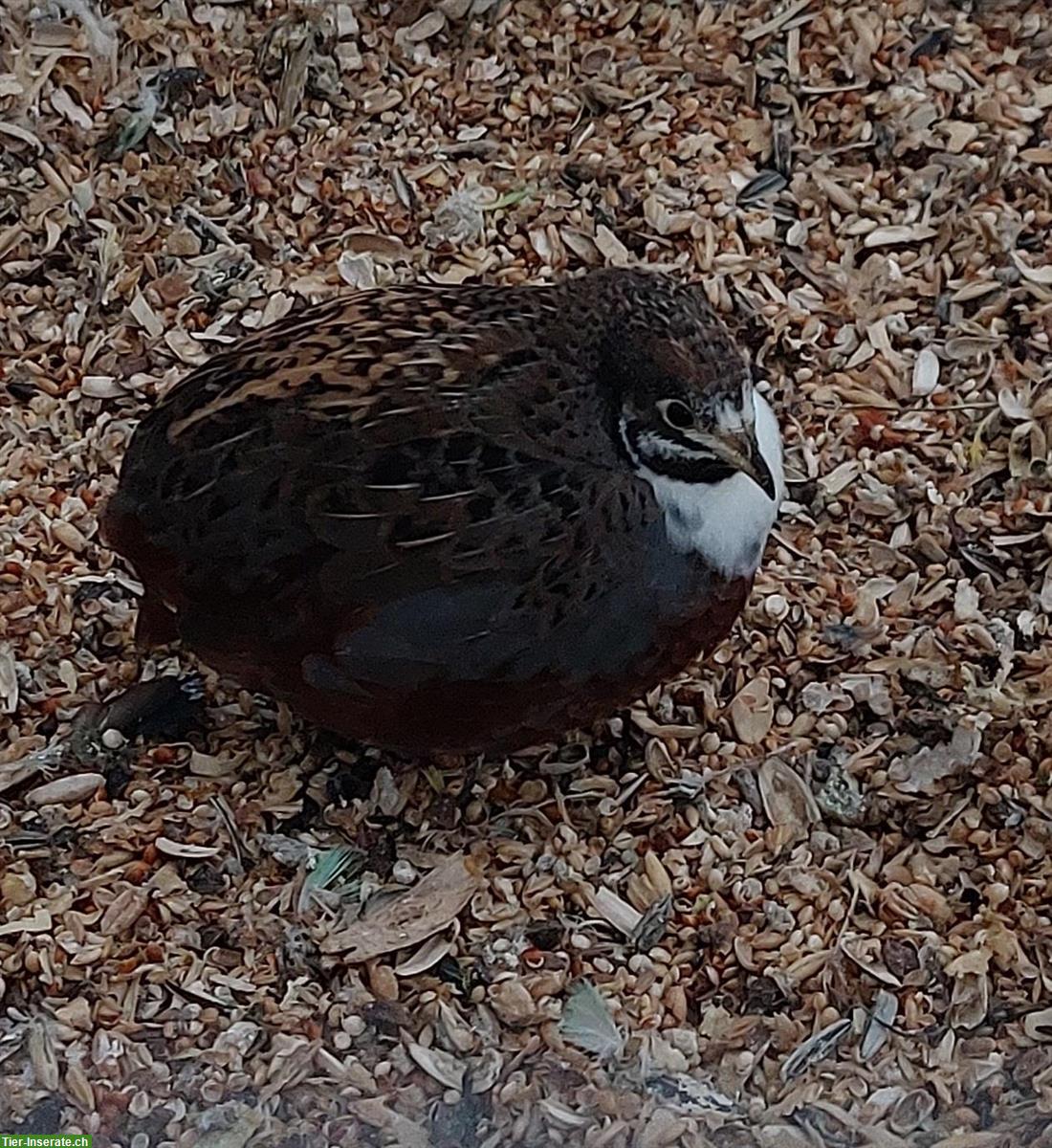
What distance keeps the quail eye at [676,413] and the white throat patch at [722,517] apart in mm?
77

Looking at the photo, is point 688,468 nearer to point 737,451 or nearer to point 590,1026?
point 737,451

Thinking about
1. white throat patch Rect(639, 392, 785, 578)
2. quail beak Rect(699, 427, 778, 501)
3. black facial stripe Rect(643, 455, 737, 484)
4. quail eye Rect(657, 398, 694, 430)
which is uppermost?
quail eye Rect(657, 398, 694, 430)

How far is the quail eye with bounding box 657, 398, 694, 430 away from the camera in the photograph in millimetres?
2104

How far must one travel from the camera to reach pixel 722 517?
7.28 feet

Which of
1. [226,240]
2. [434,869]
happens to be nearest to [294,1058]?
[434,869]

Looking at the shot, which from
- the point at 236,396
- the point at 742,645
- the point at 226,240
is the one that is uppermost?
the point at 236,396

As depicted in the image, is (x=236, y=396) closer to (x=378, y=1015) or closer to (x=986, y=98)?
(x=378, y=1015)

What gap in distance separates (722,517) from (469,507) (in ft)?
→ 1.09

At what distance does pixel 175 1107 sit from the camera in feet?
7.32

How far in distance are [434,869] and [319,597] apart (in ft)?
1.54

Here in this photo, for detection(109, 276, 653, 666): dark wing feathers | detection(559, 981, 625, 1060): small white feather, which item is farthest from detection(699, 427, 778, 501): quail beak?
detection(559, 981, 625, 1060): small white feather

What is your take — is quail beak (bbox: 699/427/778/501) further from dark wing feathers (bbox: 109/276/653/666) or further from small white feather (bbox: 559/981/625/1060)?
small white feather (bbox: 559/981/625/1060)

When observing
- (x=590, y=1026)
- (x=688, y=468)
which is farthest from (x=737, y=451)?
(x=590, y=1026)

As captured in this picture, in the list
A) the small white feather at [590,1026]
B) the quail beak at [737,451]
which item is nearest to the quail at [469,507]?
the quail beak at [737,451]
